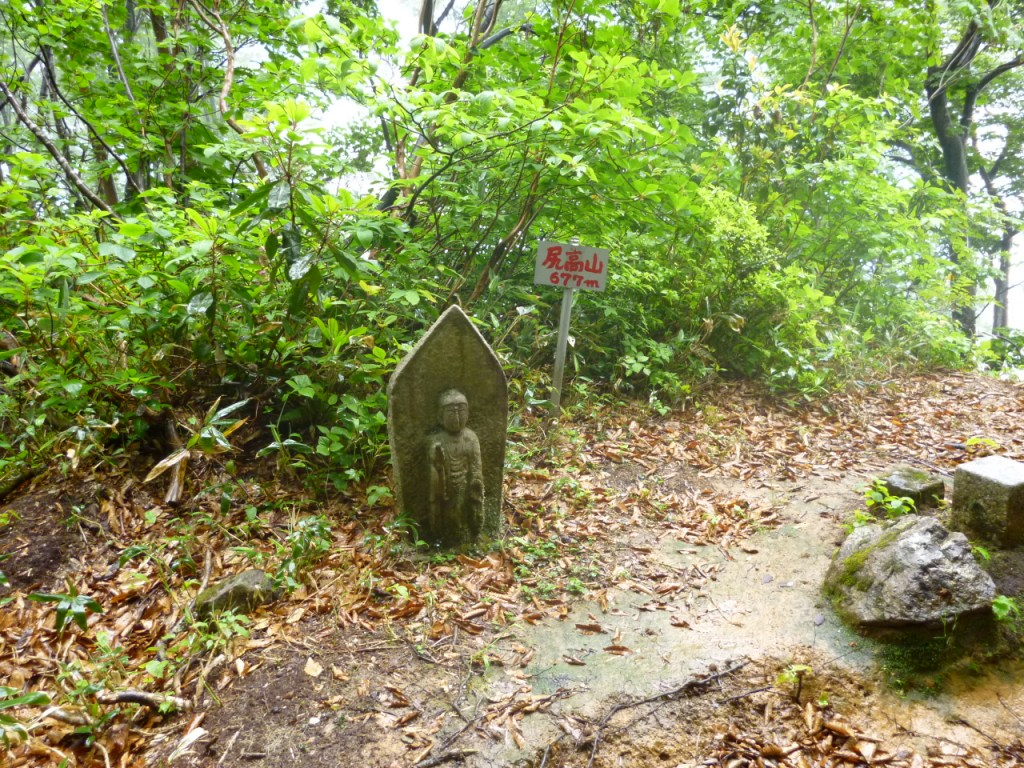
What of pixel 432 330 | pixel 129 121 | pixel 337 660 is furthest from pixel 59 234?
pixel 337 660

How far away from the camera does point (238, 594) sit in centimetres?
265

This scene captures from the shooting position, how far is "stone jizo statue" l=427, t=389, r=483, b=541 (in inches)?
122

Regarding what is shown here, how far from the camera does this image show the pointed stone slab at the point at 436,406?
3.01 metres

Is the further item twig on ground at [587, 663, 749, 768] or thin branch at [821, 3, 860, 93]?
thin branch at [821, 3, 860, 93]

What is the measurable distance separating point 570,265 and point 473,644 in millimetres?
3069

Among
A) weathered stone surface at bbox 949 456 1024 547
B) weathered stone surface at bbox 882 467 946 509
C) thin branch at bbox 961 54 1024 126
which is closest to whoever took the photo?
weathered stone surface at bbox 949 456 1024 547

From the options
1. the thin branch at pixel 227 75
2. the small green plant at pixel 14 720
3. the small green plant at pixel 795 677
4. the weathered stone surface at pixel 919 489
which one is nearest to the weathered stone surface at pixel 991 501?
the weathered stone surface at pixel 919 489

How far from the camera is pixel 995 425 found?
5180 mm

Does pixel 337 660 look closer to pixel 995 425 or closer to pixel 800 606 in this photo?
pixel 800 606

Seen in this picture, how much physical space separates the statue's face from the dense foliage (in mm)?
652

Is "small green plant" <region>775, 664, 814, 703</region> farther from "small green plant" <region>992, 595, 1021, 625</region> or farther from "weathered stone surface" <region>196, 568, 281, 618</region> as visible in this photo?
"weathered stone surface" <region>196, 568, 281, 618</region>

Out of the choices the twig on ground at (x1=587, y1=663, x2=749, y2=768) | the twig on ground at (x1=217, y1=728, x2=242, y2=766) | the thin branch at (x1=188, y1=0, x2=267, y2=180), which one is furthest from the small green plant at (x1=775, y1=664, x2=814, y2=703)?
the thin branch at (x1=188, y1=0, x2=267, y2=180)

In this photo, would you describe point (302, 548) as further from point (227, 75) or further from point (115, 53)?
point (115, 53)

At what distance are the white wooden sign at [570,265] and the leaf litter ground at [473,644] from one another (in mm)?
1678
